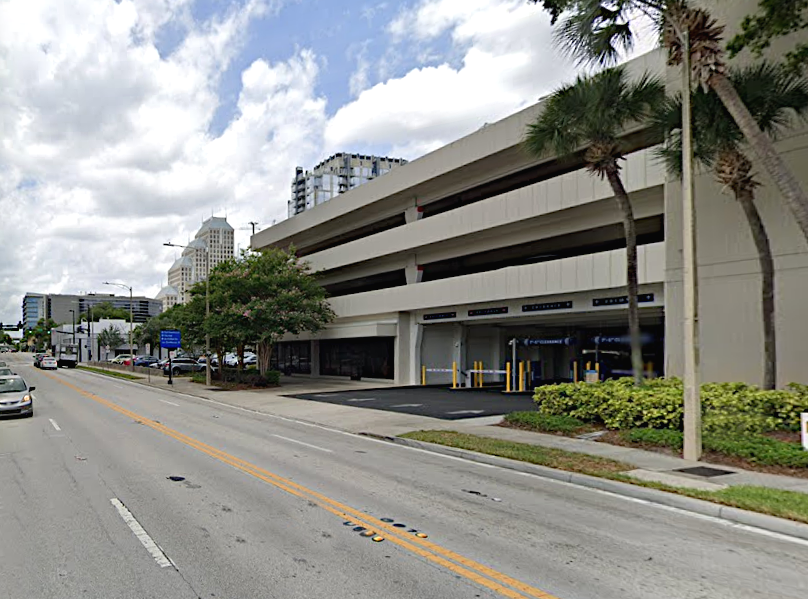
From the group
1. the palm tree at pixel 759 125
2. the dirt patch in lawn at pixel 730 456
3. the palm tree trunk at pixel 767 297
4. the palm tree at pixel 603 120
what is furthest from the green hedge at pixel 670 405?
the palm tree at pixel 603 120

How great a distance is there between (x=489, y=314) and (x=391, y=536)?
23596 mm

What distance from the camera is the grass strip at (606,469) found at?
320 inches

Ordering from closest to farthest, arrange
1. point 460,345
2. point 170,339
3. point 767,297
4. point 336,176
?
point 767,297 < point 460,345 < point 170,339 < point 336,176

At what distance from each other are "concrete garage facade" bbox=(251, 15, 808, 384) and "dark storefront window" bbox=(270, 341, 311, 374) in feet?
1.13

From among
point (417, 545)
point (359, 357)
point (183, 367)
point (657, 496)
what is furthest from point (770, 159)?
point (183, 367)

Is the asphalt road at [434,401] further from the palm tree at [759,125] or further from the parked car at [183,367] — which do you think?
the parked car at [183,367]

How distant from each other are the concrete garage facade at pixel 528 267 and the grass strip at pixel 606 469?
737 centimetres

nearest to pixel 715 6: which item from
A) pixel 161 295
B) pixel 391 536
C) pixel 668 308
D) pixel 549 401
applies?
pixel 668 308

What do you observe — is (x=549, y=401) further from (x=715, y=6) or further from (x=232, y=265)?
(x=232, y=265)

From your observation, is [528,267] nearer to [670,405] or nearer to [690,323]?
[670,405]

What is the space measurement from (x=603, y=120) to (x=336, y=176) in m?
143

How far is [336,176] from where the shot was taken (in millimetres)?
154500

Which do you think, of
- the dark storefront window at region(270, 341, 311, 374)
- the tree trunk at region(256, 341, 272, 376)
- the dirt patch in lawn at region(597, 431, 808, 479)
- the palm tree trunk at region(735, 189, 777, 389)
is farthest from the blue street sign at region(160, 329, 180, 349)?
the palm tree trunk at region(735, 189, 777, 389)

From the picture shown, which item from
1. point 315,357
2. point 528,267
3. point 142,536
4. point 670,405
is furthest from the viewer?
point 315,357
